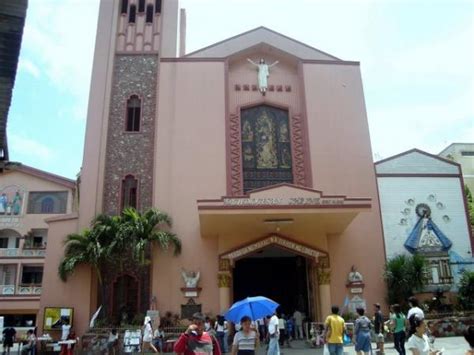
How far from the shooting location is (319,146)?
71.6ft

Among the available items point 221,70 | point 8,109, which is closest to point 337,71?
point 221,70

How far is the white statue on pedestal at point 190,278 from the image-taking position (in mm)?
19281

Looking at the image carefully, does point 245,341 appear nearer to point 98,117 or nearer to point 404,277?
point 404,277

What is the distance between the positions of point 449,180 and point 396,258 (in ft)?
16.1

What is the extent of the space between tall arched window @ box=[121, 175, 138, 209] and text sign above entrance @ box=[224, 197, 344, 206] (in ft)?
18.9

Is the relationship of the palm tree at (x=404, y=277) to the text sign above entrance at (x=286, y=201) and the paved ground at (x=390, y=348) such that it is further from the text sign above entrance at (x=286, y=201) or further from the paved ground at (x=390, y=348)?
the text sign above entrance at (x=286, y=201)

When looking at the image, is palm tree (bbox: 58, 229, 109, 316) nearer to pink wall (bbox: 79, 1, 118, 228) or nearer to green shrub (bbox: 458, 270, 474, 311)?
pink wall (bbox: 79, 1, 118, 228)

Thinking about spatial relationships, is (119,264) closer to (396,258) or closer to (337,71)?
(396,258)

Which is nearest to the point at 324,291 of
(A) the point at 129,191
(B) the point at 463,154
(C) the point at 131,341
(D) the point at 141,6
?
(C) the point at 131,341

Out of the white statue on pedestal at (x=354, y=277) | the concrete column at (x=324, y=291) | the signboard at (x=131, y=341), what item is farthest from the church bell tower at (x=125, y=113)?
the white statue on pedestal at (x=354, y=277)

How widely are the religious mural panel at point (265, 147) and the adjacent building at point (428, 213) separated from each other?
4280mm

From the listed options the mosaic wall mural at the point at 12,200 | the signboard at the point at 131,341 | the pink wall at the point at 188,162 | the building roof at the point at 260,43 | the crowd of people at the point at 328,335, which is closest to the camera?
the crowd of people at the point at 328,335

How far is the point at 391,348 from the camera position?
50.4ft

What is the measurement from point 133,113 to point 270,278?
10251 millimetres
